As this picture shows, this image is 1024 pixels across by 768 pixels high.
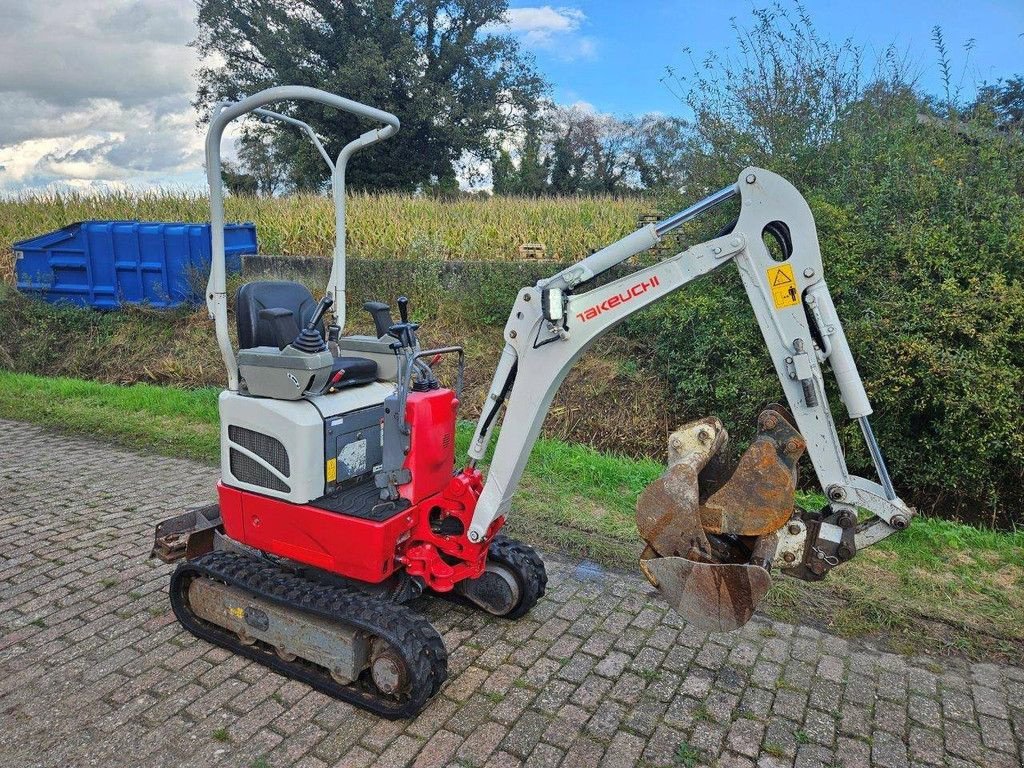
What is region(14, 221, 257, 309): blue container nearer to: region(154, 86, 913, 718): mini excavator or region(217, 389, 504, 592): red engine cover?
region(154, 86, 913, 718): mini excavator

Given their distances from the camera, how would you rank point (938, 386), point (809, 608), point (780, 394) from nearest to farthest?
point (809, 608) → point (938, 386) → point (780, 394)

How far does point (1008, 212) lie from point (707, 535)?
15.9 feet

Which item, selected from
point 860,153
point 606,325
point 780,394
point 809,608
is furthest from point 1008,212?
point 606,325

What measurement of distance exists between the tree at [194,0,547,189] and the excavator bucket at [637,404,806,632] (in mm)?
25688

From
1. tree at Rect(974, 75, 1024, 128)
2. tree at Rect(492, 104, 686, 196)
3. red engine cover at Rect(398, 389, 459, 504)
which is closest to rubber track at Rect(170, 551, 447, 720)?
red engine cover at Rect(398, 389, 459, 504)

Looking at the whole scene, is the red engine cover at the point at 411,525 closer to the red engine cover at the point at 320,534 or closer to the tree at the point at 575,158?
the red engine cover at the point at 320,534

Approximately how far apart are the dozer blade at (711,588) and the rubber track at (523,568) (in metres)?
1.38

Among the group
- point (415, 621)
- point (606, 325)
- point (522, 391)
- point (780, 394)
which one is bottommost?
point (415, 621)

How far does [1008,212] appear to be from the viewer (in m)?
6.14

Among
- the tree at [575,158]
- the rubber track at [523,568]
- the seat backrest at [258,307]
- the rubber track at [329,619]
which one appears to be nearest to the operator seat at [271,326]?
the seat backrest at [258,307]

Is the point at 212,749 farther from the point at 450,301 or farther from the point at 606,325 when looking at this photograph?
the point at 450,301

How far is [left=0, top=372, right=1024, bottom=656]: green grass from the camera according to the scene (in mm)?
4328

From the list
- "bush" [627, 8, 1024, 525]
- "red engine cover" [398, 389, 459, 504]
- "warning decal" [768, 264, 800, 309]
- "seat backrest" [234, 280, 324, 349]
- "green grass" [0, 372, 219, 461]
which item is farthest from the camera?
"green grass" [0, 372, 219, 461]

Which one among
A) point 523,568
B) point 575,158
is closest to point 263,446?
point 523,568
